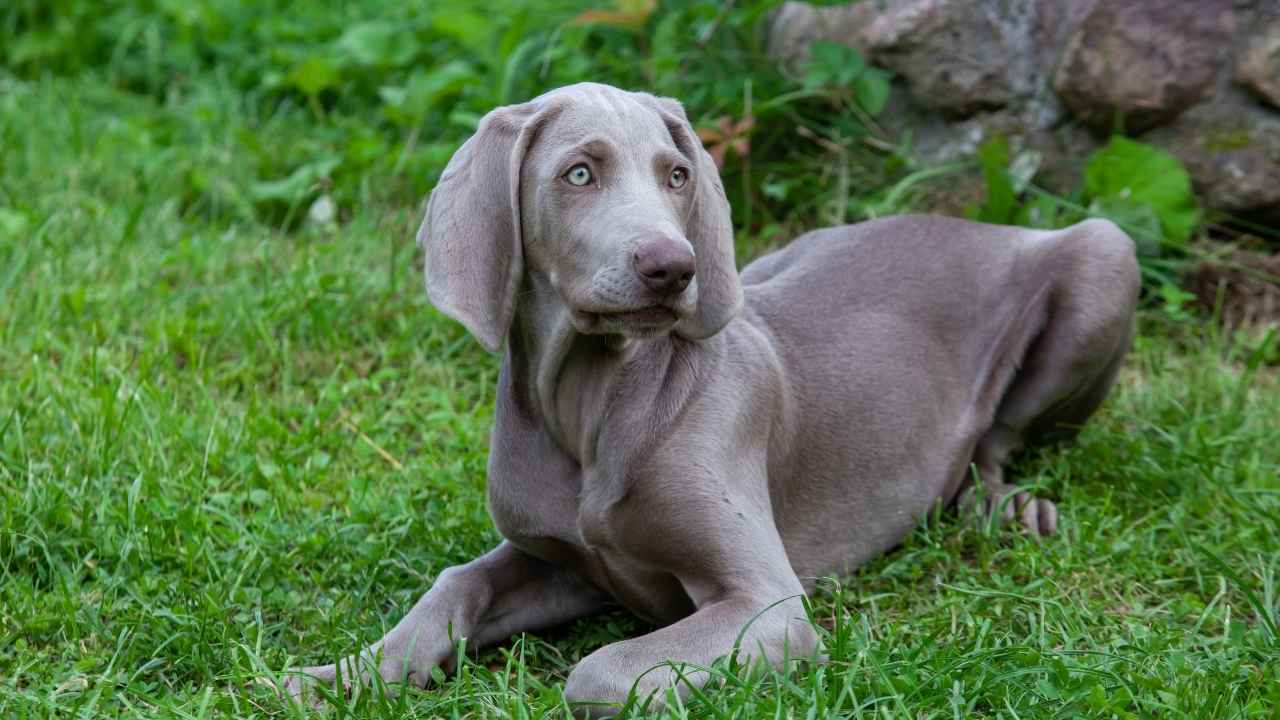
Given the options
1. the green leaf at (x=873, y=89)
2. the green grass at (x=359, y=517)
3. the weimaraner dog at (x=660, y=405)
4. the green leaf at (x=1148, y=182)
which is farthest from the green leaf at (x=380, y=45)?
the weimaraner dog at (x=660, y=405)

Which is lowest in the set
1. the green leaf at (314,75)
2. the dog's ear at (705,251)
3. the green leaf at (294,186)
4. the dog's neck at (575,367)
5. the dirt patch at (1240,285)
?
the dirt patch at (1240,285)

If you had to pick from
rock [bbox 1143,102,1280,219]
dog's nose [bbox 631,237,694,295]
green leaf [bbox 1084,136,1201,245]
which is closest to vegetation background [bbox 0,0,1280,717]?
green leaf [bbox 1084,136,1201,245]

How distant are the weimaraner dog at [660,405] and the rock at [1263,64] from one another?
5.69ft

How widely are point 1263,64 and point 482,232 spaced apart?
3.18m

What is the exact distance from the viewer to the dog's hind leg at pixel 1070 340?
165 inches

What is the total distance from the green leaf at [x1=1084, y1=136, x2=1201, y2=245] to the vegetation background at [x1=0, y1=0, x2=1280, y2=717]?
11 mm

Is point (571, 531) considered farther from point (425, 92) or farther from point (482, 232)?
point (425, 92)

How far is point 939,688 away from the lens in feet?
9.43

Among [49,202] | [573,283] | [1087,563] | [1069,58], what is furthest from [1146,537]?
[49,202]

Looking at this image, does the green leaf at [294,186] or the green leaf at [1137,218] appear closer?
the green leaf at [1137,218]

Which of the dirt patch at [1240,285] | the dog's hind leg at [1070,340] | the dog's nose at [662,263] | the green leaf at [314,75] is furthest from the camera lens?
the green leaf at [314,75]

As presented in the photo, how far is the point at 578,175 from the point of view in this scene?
304cm

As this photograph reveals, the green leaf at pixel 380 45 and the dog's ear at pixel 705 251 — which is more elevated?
the dog's ear at pixel 705 251

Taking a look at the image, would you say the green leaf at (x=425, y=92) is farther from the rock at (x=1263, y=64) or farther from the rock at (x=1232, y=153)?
the rock at (x=1263, y=64)
